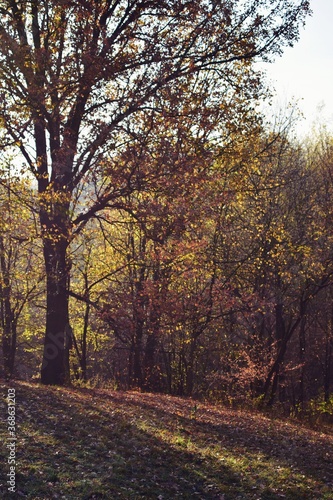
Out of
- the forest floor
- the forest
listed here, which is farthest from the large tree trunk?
the forest floor

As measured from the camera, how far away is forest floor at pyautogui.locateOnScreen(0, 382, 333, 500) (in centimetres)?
676

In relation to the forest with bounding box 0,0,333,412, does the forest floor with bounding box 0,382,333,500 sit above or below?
below

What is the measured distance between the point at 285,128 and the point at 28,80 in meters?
12.7

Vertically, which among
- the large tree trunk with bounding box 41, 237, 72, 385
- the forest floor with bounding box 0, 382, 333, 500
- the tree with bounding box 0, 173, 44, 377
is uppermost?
the tree with bounding box 0, 173, 44, 377

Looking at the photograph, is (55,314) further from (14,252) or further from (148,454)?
(14,252)

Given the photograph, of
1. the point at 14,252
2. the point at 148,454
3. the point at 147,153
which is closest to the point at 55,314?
the point at 147,153

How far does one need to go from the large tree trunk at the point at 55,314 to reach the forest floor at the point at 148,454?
A: 8.90 ft

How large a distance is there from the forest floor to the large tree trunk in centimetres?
271

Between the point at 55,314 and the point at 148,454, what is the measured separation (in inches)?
289

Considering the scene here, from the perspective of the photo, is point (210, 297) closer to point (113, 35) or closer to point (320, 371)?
point (113, 35)

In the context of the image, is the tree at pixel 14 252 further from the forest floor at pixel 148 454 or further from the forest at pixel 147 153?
the forest floor at pixel 148 454

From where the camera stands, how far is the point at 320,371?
99.3ft

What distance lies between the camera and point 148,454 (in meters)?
8.26

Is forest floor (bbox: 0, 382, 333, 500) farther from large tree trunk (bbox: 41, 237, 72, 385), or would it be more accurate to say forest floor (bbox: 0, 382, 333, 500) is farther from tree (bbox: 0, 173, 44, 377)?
tree (bbox: 0, 173, 44, 377)
